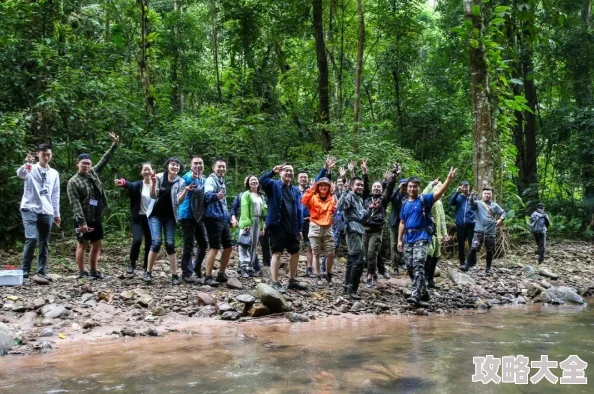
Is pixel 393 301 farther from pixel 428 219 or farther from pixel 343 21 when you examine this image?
pixel 343 21

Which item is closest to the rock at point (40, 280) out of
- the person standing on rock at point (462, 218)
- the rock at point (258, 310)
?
the rock at point (258, 310)

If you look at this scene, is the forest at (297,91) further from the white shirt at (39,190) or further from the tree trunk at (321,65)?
the white shirt at (39,190)

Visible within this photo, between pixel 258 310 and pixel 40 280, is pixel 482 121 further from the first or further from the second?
A: pixel 40 280

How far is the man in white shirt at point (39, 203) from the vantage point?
305 inches

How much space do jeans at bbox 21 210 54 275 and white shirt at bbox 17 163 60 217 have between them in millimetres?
94

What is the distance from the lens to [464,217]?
39.7ft

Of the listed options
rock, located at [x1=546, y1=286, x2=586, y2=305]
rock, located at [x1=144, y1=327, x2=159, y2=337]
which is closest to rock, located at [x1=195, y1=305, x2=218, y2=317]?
rock, located at [x1=144, y1=327, x2=159, y2=337]

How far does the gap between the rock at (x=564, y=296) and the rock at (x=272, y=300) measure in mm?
4962

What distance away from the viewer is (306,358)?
5070 mm

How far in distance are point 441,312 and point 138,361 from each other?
463 cm

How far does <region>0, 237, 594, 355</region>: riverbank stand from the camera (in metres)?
6.11

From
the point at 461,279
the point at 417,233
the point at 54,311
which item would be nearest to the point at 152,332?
the point at 54,311

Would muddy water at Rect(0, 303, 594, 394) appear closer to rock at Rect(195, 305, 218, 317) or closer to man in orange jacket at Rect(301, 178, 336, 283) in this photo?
rock at Rect(195, 305, 218, 317)

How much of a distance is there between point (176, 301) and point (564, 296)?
21.3 feet
